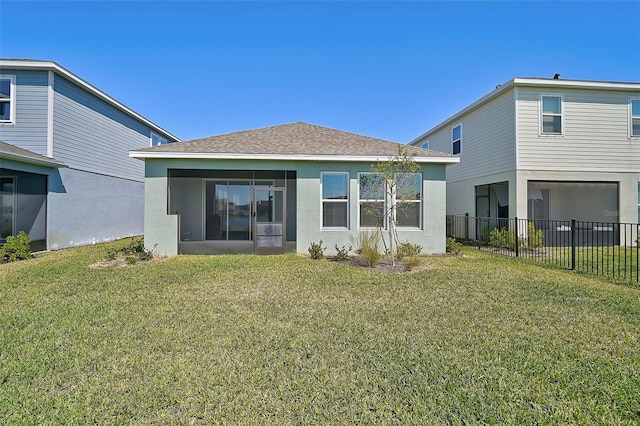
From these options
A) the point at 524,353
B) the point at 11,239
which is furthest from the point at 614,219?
the point at 11,239

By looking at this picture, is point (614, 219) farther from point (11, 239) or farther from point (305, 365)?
point (11, 239)

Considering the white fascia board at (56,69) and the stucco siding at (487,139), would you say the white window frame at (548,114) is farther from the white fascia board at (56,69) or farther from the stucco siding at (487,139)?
the white fascia board at (56,69)

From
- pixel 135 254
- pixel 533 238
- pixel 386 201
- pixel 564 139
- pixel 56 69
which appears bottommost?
pixel 135 254

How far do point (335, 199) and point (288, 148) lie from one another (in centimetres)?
242

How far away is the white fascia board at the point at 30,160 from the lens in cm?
933

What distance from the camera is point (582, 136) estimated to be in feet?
41.0

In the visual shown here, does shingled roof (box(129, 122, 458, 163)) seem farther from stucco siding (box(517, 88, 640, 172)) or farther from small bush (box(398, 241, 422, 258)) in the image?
stucco siding (box(517, 88, 640, 172))

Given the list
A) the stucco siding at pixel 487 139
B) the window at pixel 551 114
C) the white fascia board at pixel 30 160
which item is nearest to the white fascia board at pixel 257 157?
the white fascia board at pixel 30 160

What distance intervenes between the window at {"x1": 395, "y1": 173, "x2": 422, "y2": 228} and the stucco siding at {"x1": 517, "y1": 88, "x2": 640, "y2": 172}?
4749 millimetres

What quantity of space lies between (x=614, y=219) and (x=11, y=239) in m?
22.4

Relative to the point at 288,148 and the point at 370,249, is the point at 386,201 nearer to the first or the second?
the point at 370,249

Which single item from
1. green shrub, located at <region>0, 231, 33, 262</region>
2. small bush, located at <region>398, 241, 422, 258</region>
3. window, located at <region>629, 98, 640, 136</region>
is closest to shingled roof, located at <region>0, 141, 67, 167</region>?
green shrub, located at <region>0, 231, 33, 262</region>

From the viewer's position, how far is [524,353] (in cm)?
366

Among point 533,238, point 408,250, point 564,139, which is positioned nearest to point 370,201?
point 408,250
